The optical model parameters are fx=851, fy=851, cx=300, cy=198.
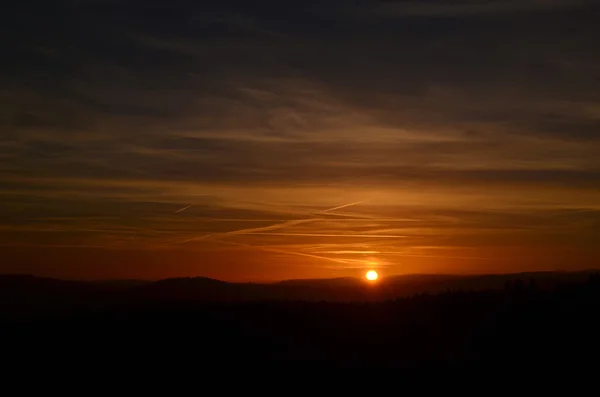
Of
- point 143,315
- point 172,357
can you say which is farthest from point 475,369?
point 143,315

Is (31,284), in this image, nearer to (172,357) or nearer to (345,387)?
(172,357)

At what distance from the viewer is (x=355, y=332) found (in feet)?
88.8

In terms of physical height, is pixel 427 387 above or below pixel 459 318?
below

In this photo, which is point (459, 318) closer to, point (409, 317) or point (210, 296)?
point (409, 317)

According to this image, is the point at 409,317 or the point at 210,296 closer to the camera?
Answer: the point at 409,317

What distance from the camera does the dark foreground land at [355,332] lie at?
23562 mm

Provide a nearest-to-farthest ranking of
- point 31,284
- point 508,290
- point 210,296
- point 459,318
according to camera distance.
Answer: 1. point 459,318
2. point 508,290
3. point 210,296
4. point 31,284

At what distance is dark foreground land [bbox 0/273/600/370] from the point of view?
77.3ft

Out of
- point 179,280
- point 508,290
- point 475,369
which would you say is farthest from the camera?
point 179,280

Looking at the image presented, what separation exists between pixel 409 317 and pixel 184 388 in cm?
954

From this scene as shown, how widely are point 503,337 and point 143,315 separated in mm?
12100

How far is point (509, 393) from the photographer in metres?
20.3

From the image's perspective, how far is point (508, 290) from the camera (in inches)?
1186

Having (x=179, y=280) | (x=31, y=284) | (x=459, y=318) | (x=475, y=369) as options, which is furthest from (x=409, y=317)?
(x=31, y=284)
